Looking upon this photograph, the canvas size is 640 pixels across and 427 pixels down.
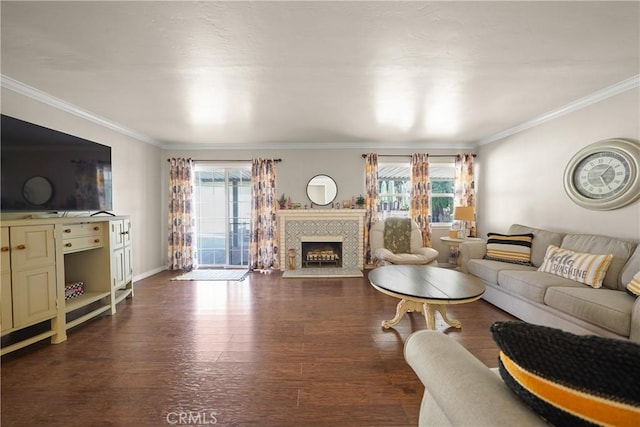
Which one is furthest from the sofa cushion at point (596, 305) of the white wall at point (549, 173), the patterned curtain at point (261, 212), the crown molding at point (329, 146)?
the patterned curtain at point (261, 212)

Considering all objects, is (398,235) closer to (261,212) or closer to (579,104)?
(261,212)

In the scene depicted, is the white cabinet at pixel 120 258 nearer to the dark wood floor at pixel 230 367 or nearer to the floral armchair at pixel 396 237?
the dark wood floor at pixel 230 367

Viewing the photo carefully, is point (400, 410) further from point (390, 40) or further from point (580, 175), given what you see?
point (580, 175)

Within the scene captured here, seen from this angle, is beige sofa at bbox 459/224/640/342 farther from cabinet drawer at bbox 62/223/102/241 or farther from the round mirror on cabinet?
the round mirror on cabinet

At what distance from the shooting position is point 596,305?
2.01 metres

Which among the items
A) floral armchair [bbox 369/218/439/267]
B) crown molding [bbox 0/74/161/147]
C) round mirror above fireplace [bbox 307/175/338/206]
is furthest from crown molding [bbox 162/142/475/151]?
floral armchair [bbox 369/218/439/267]

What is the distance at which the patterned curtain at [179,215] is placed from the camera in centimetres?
493

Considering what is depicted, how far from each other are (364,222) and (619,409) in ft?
14.9

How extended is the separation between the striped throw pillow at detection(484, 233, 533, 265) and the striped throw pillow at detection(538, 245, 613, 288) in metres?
0.31

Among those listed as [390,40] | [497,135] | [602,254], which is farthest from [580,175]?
[390,40]

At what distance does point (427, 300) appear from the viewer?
6.58ft

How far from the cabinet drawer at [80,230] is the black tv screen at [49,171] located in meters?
0.33

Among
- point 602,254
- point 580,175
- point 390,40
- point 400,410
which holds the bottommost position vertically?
point 400,410

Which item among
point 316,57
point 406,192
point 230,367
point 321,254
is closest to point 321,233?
point 321,254
